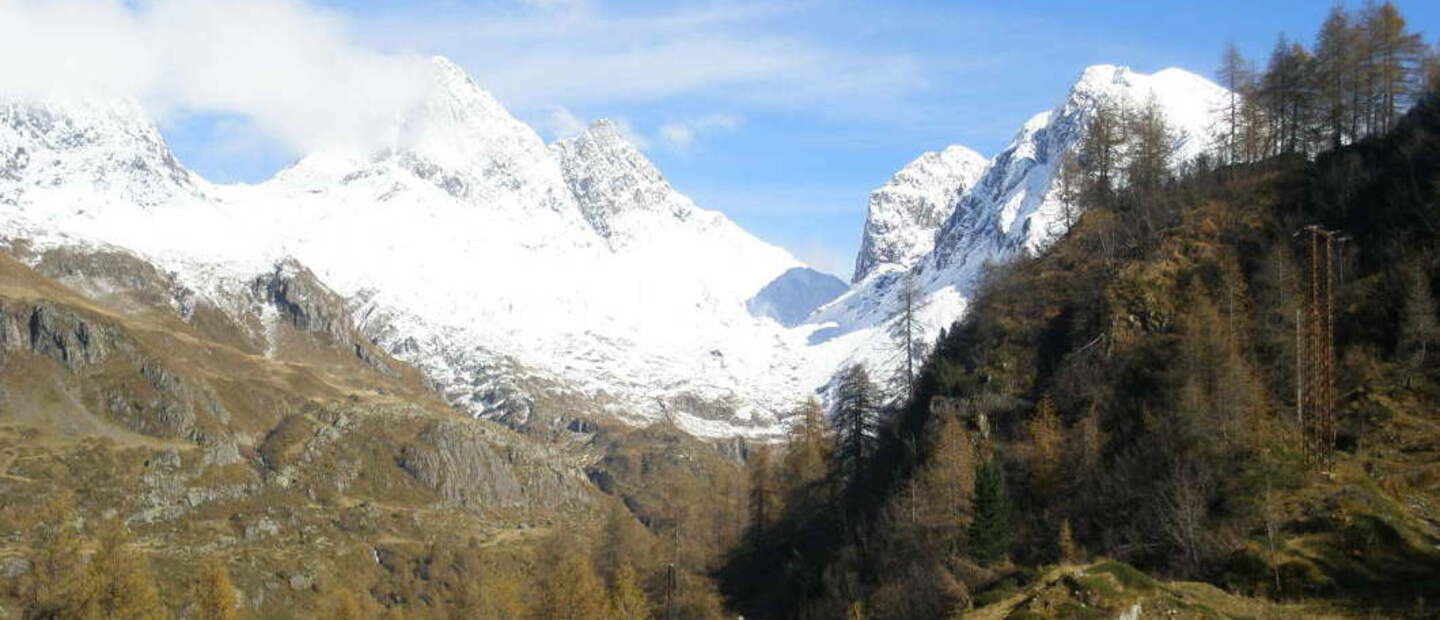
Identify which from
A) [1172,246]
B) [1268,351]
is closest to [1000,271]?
[1172,246]

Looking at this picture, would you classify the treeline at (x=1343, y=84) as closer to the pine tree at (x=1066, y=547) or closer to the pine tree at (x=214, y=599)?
the pine tree at (x=1066, y=547)

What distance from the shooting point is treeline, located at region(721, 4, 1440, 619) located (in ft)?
194

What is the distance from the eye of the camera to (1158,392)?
75125 mm

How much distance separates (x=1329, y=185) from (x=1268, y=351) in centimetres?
2192

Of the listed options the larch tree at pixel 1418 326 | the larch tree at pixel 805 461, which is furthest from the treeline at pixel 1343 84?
the larch tree at pixel 805 461

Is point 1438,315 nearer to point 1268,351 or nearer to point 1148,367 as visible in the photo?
point 1268,351

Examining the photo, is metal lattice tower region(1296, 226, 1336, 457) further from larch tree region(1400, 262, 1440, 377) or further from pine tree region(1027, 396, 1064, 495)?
pine tree region(1027, 396, 1064, 495)

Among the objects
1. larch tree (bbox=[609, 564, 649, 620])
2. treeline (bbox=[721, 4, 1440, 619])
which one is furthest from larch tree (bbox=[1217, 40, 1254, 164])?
larch tree (bbox=[609, 564, 649, 620])

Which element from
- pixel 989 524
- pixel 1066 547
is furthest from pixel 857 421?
pixel 1066 547

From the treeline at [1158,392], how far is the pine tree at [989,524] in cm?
15

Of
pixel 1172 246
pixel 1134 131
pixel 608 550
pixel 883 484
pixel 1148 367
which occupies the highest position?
pixel 1134 131

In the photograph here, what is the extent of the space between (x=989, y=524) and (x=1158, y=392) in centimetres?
1734

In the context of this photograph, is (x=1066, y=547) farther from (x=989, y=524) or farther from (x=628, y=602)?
(x=628, y=602)

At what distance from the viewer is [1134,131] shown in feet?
366
